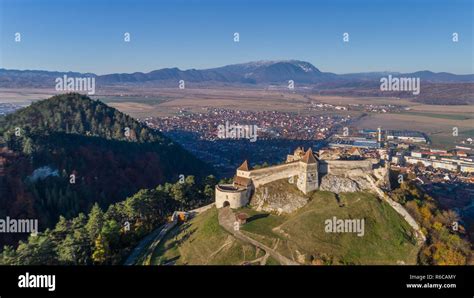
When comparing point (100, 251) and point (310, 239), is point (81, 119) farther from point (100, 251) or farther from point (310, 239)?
point (310, 239)

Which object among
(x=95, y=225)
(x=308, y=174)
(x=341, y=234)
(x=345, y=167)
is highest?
(x=345, y=167)

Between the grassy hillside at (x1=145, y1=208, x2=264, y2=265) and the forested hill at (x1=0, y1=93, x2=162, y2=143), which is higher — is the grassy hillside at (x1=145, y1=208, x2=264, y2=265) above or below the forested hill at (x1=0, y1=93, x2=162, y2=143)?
below

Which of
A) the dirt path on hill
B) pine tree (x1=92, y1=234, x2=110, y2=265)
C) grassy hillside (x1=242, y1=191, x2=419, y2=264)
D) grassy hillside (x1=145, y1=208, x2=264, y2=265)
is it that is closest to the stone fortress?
the dirt path on hill

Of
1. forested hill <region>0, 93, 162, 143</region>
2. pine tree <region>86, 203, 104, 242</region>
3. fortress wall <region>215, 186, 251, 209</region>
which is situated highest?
forested hill <region>0, 93, 162, 143</region>

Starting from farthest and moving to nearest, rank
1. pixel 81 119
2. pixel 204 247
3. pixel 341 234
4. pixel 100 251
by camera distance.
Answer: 1. pixel 81 119
2. pixel 100 251
3. pixel 204 247
4. pixel 341 234

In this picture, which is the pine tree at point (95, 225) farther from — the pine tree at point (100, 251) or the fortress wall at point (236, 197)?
the fortress wall at point (236, 197)

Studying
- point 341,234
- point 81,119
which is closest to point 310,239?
point 341,234

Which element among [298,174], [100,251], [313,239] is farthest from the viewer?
[298,174]

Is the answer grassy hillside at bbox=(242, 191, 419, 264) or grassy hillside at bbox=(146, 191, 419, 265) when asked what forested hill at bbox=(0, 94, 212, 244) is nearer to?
grassy hillside at bbox=(146, 191, 419, 265)
